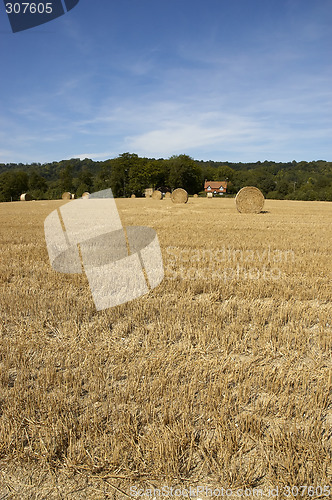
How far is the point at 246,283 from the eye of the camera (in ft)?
19.9

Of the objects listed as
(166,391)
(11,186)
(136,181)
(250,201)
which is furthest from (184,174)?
(166,391)

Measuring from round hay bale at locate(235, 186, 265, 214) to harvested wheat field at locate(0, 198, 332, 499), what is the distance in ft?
61.9

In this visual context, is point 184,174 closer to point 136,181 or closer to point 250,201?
point 136,181

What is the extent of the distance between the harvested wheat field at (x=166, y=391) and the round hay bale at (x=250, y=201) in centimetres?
1887

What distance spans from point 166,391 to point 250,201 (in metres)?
22.5

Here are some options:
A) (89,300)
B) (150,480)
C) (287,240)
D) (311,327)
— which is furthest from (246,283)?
(287,240)

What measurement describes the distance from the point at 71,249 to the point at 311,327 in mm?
7335

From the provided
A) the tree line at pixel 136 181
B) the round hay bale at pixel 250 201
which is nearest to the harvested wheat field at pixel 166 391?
the round hay bale at pixel 250 201

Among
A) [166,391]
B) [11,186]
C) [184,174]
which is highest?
[184,174]

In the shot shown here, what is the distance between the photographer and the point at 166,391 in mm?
2824

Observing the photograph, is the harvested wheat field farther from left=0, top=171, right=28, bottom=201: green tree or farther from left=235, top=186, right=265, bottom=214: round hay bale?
left=0, top=171, right=28, bottom=201: green tree

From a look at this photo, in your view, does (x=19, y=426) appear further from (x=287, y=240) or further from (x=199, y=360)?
(x=287, y=240)

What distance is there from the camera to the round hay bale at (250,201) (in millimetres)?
23859

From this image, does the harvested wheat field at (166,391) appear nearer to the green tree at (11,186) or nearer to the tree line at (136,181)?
the tree line at (136,181)
